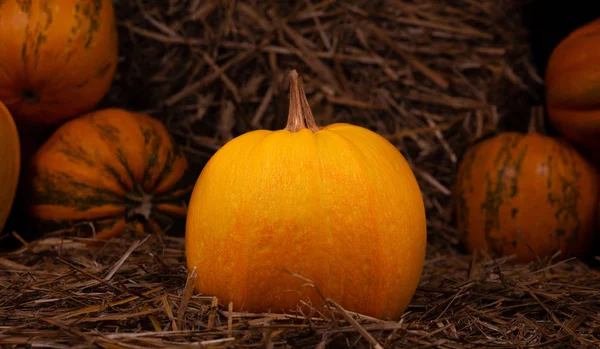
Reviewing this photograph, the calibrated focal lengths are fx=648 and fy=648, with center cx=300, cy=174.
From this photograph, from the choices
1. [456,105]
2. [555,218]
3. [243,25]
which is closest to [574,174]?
[555,218]

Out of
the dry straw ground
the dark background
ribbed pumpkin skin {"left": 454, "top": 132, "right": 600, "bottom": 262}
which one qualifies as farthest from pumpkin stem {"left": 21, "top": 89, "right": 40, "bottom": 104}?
the dark background

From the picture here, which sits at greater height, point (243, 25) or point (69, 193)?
point (243, 25)

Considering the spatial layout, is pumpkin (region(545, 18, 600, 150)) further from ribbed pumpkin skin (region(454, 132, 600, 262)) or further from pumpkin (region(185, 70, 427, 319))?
pumpkin (region(185, 70, 427, 319))

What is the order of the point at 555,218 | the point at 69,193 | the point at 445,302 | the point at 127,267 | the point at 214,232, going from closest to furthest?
1. the point at 214,232
2. the point at 445,302
3. the point at 127,267
4. the point at 69,193
5. the point at 555,218

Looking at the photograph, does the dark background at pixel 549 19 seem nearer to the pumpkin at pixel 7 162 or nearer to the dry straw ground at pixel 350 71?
the dry straw ground at pixel 350 71

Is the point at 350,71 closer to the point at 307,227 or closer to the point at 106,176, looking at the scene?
the point at 106,176

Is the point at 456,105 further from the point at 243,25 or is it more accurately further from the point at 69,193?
the point at 69,193
